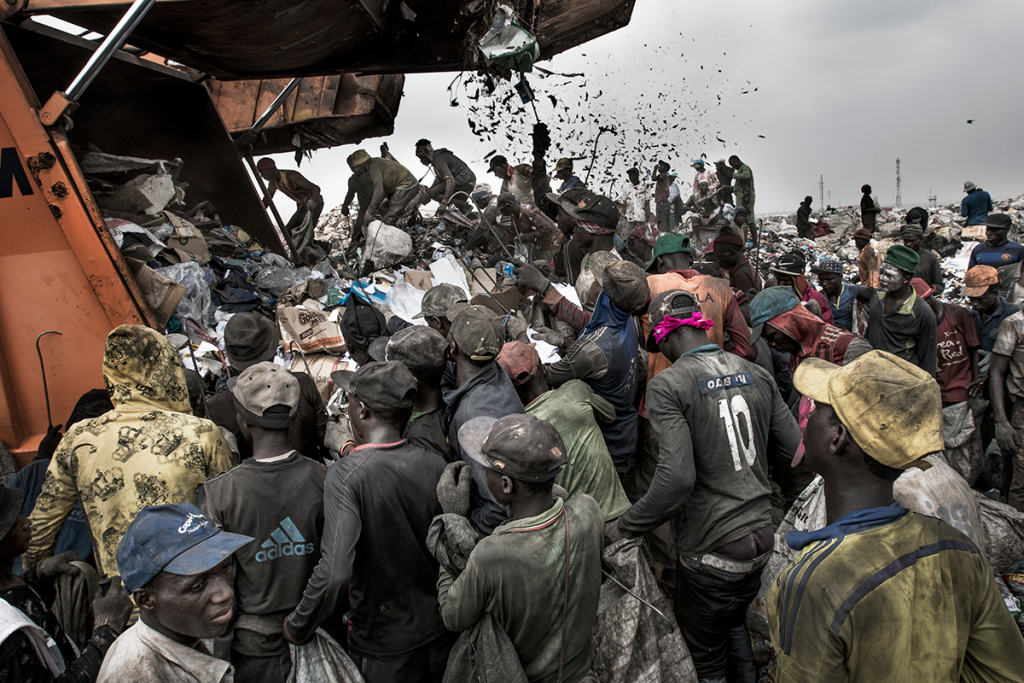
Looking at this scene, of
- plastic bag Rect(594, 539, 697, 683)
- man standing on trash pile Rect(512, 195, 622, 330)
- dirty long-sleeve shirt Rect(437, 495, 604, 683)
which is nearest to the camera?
dirty long-sleeve shirt Rect(437, 495, 604, 683)

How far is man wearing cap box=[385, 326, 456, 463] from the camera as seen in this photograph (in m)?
2.65

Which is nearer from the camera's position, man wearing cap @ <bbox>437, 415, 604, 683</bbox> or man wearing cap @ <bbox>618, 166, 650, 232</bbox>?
man wearing cap @ <bbox>437, 415, 604, 683</bbox>

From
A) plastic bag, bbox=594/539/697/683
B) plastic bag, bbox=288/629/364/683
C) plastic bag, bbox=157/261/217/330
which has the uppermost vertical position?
plastic bag, bbox=157/261/217/330

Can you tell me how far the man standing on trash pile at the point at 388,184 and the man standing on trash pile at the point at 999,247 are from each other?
6.77m

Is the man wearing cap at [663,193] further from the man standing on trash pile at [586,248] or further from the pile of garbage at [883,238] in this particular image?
the man standing on trash pile at [586,248]

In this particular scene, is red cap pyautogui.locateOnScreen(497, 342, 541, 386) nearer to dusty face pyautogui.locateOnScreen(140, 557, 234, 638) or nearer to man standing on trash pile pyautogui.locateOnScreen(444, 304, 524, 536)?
man standing on trash pile pyautogui.locateOnScreen(444, 304, 524, 536)

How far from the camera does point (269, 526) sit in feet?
6.84

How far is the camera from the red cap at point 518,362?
2.87 meters

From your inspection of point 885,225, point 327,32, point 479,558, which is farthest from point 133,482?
point 885,225

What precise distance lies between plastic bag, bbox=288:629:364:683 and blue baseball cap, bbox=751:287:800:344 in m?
2.71

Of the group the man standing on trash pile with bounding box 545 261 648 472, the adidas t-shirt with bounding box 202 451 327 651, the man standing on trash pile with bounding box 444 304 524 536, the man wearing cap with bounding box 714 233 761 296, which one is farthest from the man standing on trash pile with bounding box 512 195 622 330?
the adidas t-shirt with bounding box 202 451 327 651

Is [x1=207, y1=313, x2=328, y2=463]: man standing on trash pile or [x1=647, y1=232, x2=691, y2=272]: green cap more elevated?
[x1=647, y1=232, x2=691, y2=272]: green cap

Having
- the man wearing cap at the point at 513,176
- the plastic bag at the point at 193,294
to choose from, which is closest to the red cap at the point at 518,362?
the plastic bag at the point at 193,294

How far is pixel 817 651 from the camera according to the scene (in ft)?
4.26
